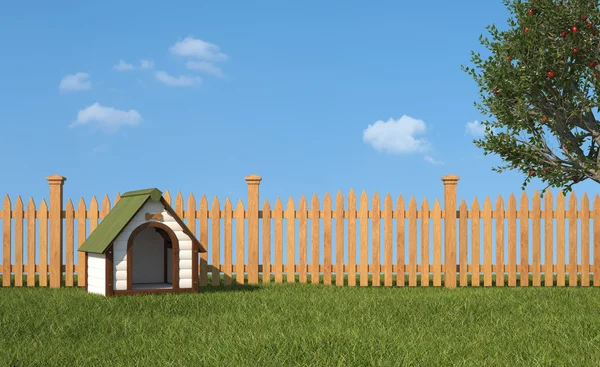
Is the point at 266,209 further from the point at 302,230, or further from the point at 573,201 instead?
the point at 573,201

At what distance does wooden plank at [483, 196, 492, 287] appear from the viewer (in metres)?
11.3

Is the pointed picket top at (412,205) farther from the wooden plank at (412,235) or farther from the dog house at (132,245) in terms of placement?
the dog house at (132,245)

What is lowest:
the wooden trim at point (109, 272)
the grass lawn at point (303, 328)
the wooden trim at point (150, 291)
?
the grass lawn at point (303, 328)

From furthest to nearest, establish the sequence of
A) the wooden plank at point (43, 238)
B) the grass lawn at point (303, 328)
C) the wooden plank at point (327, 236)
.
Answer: the wooden plank at point (43, 238) < the wooden plank at point (327, 236) < the grass lawn at point (303, 328)

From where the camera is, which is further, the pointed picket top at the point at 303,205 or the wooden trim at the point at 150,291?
the pointed picket top at the point at 303,205

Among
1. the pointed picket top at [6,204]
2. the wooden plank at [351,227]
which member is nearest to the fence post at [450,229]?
the wooden plank at [351,227]

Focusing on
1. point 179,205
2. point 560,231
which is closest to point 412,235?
point 560,231

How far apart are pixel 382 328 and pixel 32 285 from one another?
7.91m

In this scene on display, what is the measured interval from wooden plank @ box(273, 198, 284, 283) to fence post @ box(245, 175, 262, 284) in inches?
14.6

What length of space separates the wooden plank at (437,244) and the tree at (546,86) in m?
1.42

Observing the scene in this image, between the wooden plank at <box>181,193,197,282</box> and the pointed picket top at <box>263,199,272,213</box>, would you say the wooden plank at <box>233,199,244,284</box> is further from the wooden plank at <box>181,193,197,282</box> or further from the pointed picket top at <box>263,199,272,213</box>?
the wooden plank at <box>181,193,197,282</box>

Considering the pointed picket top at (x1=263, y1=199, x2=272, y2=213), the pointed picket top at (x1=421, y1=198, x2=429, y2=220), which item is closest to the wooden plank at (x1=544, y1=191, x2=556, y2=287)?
the pointed picket top at (x1=421, y1=198, x2=429, y2=220)

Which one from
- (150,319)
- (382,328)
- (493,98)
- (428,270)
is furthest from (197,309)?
(493,98)

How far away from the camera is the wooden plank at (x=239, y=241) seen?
1107cm
